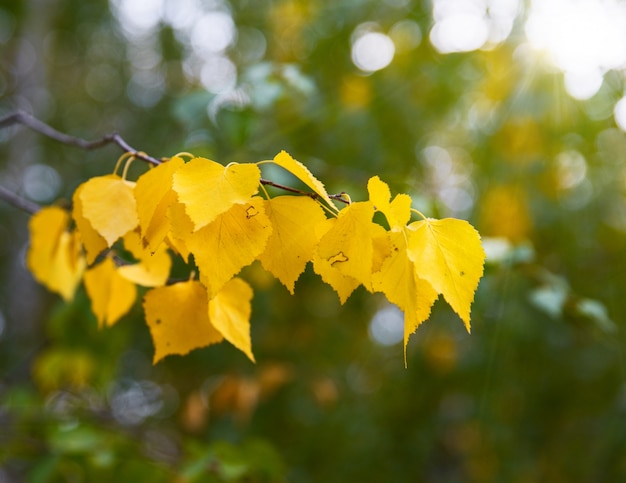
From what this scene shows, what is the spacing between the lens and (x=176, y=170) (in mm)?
527

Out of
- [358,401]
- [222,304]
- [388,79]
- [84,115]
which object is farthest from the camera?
[84,115]

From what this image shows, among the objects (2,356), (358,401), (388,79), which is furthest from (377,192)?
(2,356)

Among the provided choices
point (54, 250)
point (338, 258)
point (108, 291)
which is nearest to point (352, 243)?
point (338, 258)

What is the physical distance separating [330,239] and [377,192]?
0.23ft

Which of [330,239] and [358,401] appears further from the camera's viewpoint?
[358,401]

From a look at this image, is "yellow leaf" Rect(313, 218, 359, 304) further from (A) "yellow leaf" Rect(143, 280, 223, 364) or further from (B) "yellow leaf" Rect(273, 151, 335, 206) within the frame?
(A) "yellow leaf" Rect(143, 280, 223, 364)

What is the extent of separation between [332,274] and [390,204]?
0.09 metres

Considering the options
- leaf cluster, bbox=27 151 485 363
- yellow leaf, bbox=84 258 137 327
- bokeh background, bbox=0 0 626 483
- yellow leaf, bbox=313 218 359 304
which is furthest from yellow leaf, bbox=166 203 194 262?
bokeh background, bbox=0 0 626 483

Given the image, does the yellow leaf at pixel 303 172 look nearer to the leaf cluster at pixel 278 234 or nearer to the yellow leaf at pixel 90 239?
the leaf cluster at pixel 278 234

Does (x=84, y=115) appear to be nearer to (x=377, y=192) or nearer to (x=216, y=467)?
(x=216, y=467)

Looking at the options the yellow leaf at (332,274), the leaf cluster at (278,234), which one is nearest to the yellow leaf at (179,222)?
the leaf cluster at (278,234)

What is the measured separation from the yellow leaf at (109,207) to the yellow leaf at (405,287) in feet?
0.91

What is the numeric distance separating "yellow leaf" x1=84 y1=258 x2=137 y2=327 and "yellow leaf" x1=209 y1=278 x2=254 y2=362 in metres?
0.20

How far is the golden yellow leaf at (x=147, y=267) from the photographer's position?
2.33 feet
